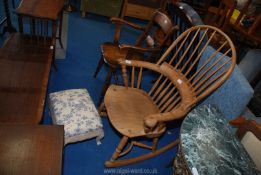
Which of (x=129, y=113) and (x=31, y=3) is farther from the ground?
(x=31, y=3)

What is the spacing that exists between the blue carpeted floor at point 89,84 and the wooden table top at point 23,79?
38 centimetres

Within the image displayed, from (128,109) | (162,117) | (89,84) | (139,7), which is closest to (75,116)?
(128,109)

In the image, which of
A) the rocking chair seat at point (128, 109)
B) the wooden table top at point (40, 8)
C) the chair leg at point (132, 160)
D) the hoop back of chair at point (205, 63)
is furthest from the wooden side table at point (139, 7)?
the chair leg at point (132, 160)

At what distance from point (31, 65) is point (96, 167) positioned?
1082 mm

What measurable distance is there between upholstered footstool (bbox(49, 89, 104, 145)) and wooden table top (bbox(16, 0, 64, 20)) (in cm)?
77

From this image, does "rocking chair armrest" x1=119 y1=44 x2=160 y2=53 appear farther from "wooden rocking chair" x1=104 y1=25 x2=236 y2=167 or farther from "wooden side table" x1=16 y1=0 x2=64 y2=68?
"wooden side table" x1=16 y1=0 x2=64 y2=68

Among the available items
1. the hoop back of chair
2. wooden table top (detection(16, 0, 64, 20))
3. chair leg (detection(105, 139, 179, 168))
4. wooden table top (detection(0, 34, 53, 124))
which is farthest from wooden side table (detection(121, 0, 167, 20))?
chair leg (detection(105, 139, 179, 168))

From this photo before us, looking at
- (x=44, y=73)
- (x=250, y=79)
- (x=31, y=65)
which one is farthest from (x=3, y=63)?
(x=250, y=79)

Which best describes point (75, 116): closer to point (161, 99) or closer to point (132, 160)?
point (132, 160)

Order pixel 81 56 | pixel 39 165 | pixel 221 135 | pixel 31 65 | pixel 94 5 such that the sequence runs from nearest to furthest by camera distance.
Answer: pixel 39 165 < pixel 221 135 < pixel 31 65 < pixel 81 56 < pixel 94 5

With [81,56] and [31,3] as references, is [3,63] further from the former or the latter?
[81,56]

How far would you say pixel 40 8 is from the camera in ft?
7.25

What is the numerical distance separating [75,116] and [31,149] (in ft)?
2.03

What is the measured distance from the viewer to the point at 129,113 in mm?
1779
